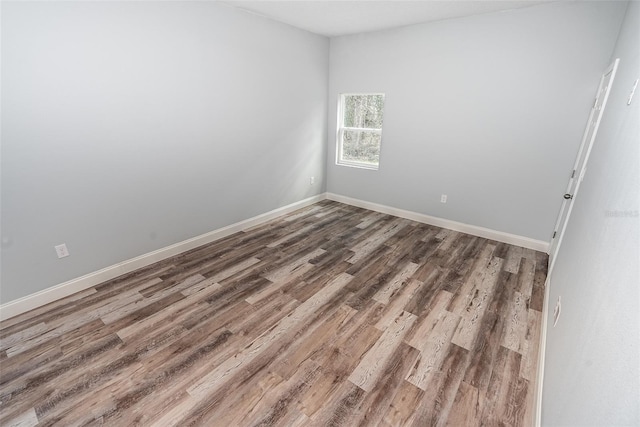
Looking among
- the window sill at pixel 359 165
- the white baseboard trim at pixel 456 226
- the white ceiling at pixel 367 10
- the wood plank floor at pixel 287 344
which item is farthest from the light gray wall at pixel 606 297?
the window sill at pixel 359 165

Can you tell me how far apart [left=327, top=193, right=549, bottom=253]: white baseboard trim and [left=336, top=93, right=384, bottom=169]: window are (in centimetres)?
64

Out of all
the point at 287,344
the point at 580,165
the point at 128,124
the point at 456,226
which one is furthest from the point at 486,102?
the point at 128,124

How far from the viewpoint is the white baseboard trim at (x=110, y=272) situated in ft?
7.34

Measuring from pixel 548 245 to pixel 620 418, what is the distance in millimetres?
3276

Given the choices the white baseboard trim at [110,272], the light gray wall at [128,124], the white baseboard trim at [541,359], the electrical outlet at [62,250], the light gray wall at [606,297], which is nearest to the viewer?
the light gray wall at [606,297]

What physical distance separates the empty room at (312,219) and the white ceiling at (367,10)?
4 centimetres

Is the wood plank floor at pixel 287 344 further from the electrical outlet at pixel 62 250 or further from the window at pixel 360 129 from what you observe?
the window at pixel 360 129

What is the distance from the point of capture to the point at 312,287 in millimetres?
2666

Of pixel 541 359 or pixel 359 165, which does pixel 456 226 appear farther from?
pixel 541 359

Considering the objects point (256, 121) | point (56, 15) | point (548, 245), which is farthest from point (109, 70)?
point (548, 245)

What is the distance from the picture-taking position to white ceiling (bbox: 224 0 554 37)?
9.52 ft

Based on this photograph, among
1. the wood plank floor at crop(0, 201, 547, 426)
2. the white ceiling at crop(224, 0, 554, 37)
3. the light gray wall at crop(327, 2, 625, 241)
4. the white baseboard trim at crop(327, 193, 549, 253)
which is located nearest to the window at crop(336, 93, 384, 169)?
the light gray wall at crop(327, 2, 625, 241)

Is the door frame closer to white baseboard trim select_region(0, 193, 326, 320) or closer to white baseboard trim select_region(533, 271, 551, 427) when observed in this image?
white baseboard trim select_region(533, 271, 551, 427)

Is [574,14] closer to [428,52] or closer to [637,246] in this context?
[428,52]
